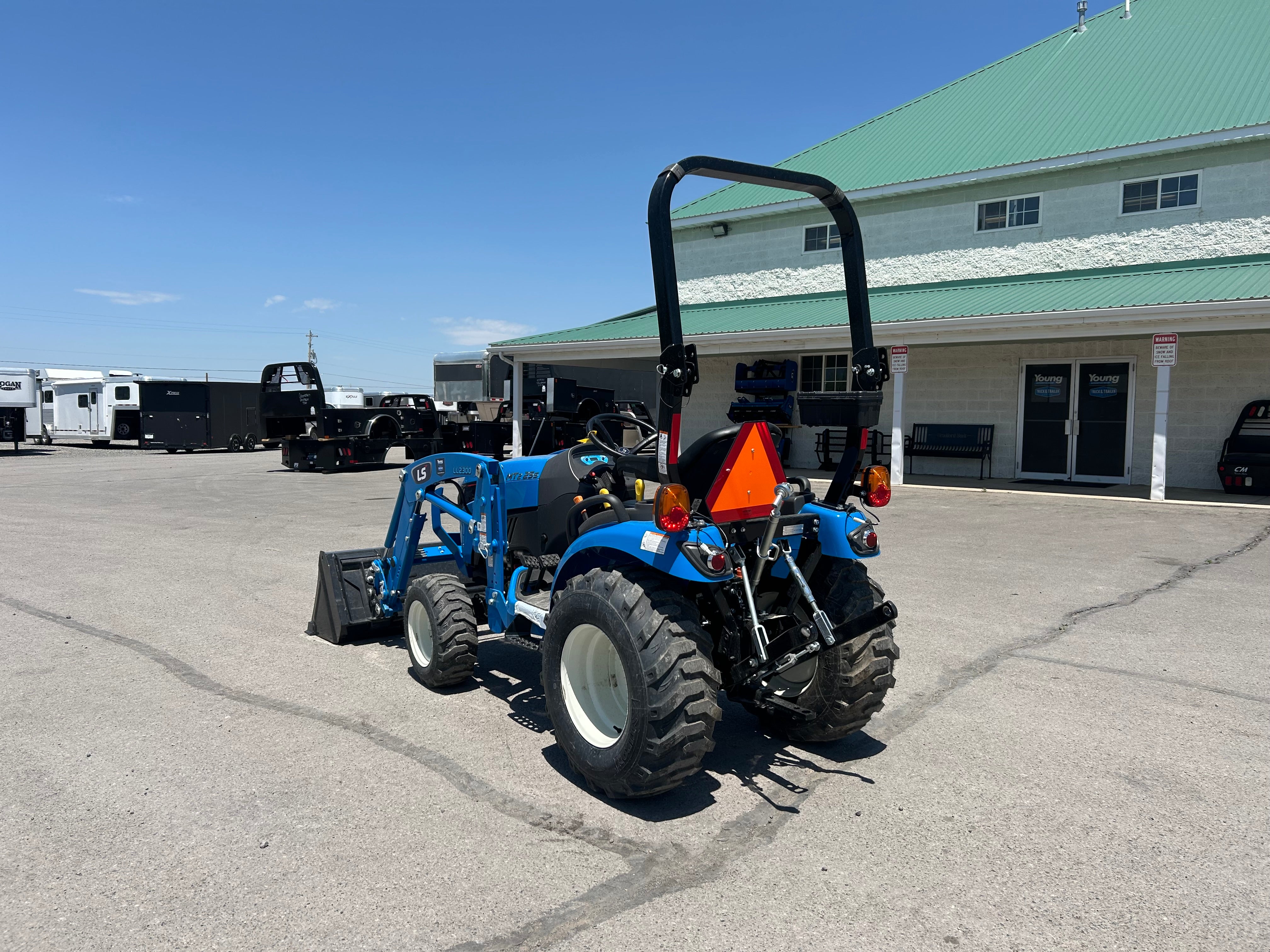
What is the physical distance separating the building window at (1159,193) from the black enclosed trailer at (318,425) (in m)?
15.7

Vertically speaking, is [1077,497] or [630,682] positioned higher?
[630,682]

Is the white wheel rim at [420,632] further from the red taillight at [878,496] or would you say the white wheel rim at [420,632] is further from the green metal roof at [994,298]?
the green metal roof at [994,298]

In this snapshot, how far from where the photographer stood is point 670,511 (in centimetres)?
326

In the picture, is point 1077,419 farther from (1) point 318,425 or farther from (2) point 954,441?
(1) point 318,425

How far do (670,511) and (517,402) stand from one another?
1865 cm

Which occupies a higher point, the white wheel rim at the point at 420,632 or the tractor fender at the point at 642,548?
the tractor fender at the point at 642,548

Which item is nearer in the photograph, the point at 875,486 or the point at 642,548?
the point at 642,548

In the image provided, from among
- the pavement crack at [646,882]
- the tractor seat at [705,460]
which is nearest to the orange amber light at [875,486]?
the tractor seat at [705,460]

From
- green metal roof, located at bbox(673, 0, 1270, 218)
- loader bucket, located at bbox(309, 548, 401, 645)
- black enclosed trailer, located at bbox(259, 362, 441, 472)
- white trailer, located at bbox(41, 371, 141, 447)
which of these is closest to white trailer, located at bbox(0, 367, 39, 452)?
white trailer, located at bbox(41, 371, 141, 447)

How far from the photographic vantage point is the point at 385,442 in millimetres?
21453

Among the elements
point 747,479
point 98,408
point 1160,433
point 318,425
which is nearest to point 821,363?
point 1160,433

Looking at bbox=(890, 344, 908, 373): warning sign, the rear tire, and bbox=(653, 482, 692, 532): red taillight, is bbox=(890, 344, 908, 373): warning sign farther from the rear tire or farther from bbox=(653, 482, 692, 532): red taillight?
bbox=(653, 482, 692, 532): red taillight

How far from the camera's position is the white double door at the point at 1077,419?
1578 cm

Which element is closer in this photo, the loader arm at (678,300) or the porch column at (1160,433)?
the loader arm at (678,300)
